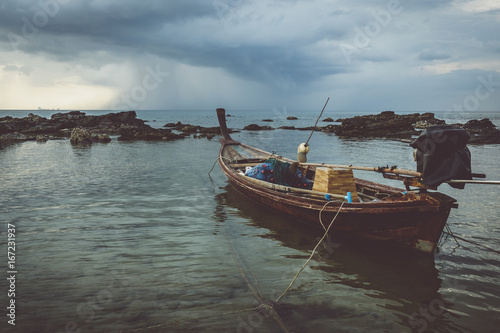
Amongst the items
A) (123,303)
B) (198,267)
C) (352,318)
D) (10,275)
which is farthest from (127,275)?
(352,318)

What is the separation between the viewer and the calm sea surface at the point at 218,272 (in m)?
4.61

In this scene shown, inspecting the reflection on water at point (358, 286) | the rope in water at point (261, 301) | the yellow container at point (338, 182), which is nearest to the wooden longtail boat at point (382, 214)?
the yellow container at point (338, 182)

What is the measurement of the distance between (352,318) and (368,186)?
4950 mm

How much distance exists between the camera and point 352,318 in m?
4.68

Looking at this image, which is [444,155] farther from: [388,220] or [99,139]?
[99,139]

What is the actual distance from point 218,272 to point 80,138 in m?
32.2

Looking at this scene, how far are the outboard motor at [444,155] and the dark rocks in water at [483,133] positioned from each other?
3349 cm

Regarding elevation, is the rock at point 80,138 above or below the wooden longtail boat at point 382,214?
above

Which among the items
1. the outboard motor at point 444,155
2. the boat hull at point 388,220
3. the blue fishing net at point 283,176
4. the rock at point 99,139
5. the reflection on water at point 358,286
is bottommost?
the reflection on water at point 358,286

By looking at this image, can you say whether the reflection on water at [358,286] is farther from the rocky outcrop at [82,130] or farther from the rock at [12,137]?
the rock at [12,137]

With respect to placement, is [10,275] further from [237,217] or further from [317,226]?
[317,226]

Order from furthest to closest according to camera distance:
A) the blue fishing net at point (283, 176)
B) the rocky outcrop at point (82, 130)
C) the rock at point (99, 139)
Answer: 1. the rocky outcrop at point (82, 130)
2. the rock at point (99, 139)
3. the blue fishing net at point (283, 176)

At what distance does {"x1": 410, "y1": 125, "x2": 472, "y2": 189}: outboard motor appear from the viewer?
18.5 feet

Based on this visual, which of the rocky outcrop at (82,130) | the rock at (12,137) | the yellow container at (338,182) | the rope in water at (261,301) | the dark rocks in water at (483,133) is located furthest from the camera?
the rock at (12,137)
